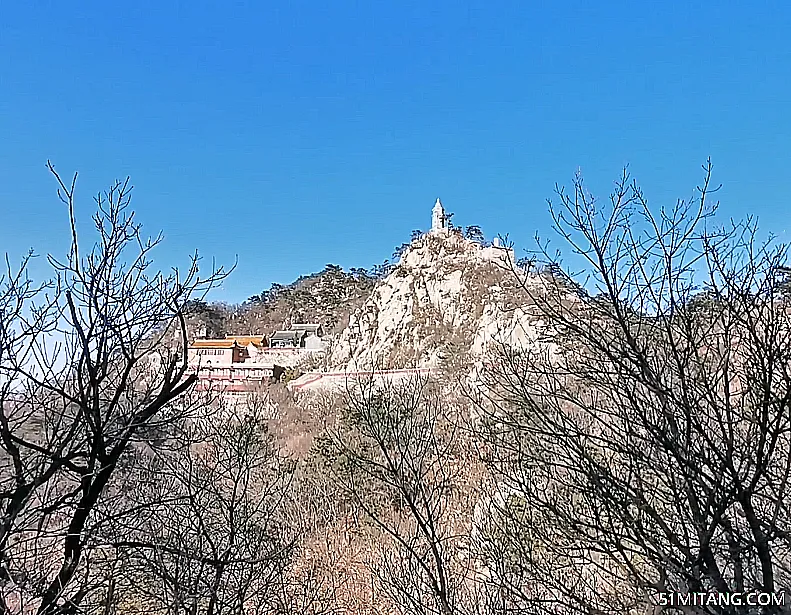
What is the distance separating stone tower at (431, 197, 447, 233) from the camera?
40656 millimetres

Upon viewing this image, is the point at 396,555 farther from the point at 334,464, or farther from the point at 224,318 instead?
the point at 224,318

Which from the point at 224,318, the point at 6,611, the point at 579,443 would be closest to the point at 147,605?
the point at 6,611

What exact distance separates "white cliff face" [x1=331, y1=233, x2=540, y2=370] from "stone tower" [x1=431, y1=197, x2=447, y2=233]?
0.76 meters

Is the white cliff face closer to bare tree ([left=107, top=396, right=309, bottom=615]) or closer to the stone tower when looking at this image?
the stone tower

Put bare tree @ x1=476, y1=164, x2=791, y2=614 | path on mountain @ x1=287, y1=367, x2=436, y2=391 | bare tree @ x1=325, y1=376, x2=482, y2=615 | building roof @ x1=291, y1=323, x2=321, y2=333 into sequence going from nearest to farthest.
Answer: bare tree @ x1=476, y1=164, x2=791, y2=614
bare tree @ x1=325, y1=376, x2=482, y2=615
path on mountain @ x1=287, y1=367, x2=436, y2=391
building roof @ x1=291, y1=323, x2=321, y2=333

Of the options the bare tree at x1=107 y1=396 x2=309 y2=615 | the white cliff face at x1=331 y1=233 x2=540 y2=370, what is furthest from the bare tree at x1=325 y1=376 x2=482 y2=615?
the white cliff face at x1=331 y1=233 x2=540 y2=370

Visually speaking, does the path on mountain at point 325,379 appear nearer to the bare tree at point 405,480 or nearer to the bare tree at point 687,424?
the bare tree at point 405,480

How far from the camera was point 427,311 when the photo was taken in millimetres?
36062

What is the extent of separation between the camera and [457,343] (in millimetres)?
32938

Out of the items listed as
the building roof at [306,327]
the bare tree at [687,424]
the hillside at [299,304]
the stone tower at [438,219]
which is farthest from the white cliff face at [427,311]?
the bare tree at [687,424]

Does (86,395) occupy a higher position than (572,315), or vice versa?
(572,315)

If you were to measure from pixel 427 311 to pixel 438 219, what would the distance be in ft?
27.7

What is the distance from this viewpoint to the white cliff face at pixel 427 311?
3338 cm

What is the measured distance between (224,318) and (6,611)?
60935mm
